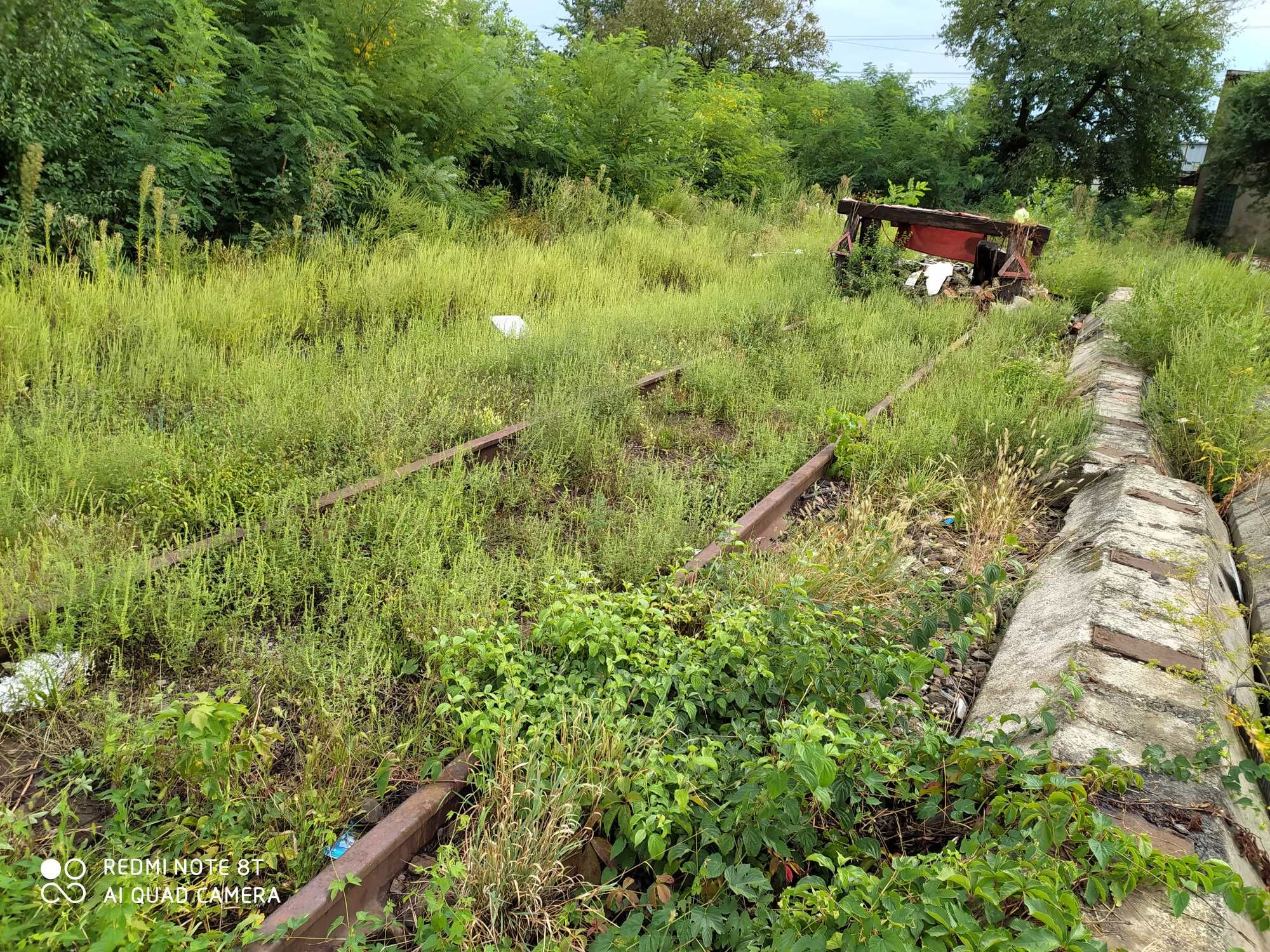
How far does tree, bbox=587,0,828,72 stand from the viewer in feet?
125

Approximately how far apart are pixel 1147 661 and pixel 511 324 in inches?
229

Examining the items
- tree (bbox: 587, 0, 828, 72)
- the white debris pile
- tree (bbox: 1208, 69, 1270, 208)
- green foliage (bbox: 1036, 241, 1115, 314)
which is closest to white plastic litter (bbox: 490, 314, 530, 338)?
the white debris pile

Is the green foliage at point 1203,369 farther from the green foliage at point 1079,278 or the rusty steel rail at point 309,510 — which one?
the rusty steel rail at point 309,510

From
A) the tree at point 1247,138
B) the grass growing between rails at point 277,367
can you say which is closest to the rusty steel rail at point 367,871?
the grass growing between rails at point 277,367

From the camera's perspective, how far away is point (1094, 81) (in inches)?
1032

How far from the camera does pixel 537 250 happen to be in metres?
A: 10.3

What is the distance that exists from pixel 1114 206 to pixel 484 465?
2886 centimetres

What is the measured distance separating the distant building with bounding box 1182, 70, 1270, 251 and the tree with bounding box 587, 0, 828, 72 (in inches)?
756

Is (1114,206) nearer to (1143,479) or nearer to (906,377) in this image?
(906,377)

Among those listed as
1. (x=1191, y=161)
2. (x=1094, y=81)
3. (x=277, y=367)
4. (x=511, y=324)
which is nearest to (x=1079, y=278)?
(x=511, y=324)

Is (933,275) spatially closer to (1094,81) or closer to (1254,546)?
(1254,546)

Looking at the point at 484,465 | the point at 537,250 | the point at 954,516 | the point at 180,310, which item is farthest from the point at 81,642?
the point at 537,250

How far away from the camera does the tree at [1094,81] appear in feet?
82.4

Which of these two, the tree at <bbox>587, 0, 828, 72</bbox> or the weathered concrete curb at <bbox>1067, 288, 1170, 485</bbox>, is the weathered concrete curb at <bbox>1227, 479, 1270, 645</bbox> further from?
the tree at <bbox>587, 0, 828, 72</bbox>
